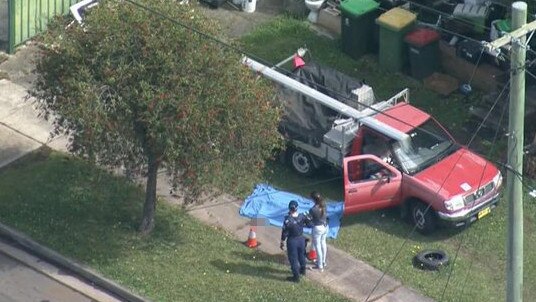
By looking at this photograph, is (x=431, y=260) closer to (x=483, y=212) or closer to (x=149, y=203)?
(x=483, y=212)

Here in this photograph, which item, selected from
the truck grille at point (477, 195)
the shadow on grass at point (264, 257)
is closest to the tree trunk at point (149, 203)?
the shadow on grass at point (264, 257)

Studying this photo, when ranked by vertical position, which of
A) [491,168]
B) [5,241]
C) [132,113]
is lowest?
[5,241]

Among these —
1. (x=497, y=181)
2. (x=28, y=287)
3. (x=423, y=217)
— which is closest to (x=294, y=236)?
(x=423, y=217)

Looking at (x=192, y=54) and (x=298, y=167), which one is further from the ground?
(x=192, y=54)

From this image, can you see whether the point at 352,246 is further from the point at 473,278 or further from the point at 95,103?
the point at 95,103

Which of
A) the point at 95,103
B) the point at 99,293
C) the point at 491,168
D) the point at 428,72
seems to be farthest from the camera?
the point at 428,72

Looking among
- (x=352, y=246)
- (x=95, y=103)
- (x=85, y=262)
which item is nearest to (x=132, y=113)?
(x=95, y=103)

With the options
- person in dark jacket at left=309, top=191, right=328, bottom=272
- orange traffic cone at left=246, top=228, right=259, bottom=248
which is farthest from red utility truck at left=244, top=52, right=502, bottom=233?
orange traffic cone at left=246, top=228, right=259, bottom=248
